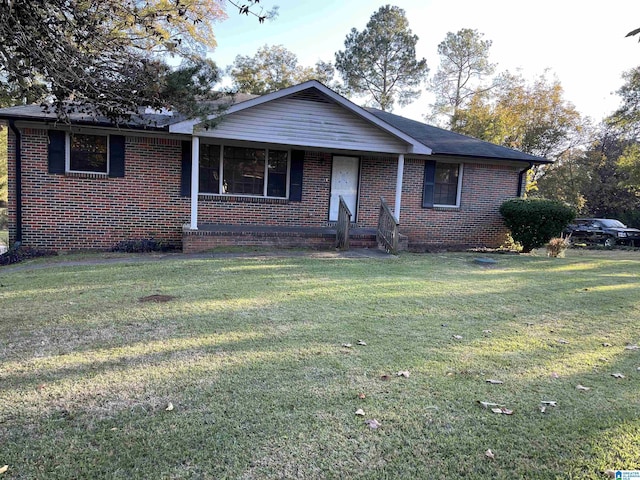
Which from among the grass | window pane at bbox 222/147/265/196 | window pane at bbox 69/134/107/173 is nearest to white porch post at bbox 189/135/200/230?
window pane at bbox 222/147/265/196

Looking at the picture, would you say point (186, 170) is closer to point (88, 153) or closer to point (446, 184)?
point (88, 153)

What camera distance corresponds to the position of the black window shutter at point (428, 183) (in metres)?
13.1

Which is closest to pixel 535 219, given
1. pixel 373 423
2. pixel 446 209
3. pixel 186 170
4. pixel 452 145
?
pixel 446 209

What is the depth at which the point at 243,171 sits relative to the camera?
1222cm

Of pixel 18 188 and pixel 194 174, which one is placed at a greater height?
pixel 194 174

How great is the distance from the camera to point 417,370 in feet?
12.2

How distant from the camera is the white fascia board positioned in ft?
31.6

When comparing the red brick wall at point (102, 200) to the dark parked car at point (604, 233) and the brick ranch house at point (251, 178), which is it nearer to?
the brick ranch house at point (251, 178)

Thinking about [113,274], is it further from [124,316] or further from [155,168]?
[155,168]

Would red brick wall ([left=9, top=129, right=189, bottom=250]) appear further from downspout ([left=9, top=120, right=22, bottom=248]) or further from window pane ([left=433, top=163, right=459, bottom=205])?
window pane ([left=433, top=163, right=459, bottom=205])

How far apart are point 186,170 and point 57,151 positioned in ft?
9.54

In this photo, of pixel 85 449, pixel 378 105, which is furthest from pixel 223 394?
pixel 378 105

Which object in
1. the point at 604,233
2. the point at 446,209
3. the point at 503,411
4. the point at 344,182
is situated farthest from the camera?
the point at 604,233

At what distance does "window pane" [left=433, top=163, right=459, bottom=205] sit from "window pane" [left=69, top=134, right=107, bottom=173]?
932cm
